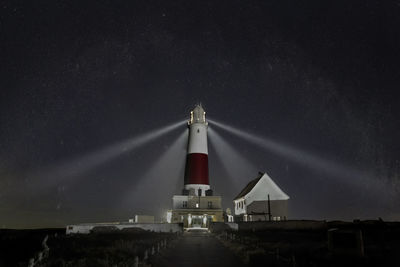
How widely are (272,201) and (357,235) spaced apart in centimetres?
2998

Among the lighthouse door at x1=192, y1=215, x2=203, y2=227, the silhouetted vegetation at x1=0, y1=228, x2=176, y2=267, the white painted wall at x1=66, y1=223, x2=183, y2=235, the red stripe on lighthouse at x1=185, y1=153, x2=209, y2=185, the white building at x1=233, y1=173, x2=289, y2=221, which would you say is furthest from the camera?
→ the red stripe on lighthouse at x1=185, y1=153, x2=209, y2=185

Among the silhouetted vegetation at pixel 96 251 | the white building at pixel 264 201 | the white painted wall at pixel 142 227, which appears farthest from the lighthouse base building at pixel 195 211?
the silhouetted vegetation at pixel 96 251

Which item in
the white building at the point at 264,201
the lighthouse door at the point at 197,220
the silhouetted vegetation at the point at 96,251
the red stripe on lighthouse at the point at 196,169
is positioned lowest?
the silhouetted vegetation at the point at 96,251

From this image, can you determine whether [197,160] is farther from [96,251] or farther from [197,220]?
[96,251]

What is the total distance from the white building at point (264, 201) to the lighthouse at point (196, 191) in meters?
3.56

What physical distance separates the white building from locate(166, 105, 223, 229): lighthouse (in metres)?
3.56

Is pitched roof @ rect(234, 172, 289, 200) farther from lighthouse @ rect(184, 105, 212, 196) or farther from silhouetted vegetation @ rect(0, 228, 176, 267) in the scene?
silhouetted vegetation @ rect(0, 228, 176, 267)

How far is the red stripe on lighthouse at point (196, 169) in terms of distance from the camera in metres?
42.7

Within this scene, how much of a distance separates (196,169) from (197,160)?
1146mm

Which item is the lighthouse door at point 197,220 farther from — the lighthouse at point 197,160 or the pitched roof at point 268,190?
the pitched roof at point 268,190

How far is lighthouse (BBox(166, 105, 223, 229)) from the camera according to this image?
40.6 meters

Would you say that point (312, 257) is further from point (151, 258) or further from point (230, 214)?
point (230, 214)

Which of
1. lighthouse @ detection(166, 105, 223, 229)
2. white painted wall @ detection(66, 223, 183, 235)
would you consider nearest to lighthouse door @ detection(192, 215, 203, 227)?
lighthouse @ detection(166, 105, 223, 229)

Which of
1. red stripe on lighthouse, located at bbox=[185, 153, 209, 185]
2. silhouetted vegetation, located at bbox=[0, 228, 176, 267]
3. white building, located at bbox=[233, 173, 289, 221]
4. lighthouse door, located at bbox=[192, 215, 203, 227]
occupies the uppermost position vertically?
red stripe on lighthouse, located at bbox=[185, 153, 209, 185]
